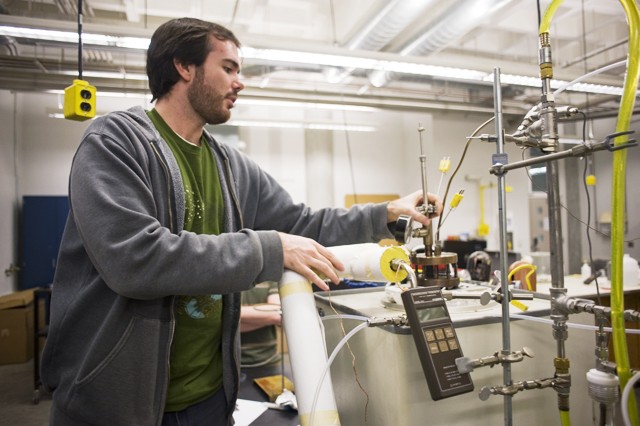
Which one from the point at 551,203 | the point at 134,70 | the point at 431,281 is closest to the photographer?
the point at 551,203

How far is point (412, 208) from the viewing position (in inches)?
40.5

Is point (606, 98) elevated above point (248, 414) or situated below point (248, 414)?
above

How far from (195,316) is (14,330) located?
149 inches

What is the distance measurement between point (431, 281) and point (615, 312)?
0.39 m

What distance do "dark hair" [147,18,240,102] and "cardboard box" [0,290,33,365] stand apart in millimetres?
3681

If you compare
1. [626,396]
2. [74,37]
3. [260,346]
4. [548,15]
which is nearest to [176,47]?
[548,15]

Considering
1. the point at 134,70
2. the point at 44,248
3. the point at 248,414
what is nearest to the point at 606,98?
the point at 134,70

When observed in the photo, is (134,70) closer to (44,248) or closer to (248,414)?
(44,248)

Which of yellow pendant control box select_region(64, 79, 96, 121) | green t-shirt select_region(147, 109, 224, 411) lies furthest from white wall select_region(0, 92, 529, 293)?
green t-shirt select_region(147, 109, 224, 411)

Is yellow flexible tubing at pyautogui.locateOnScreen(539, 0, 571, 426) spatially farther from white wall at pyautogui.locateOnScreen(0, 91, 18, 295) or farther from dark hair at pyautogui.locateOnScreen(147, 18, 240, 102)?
white wall at pyautogui.locateOnScreen(0, 91, 18, 295)

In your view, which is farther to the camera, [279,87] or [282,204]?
[279,87]

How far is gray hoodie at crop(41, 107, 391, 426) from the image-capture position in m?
0.71

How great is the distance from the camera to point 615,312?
26.3 inches

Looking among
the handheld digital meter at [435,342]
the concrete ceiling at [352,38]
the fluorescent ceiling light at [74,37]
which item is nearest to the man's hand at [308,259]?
the handheld digital meter at [435,342]
